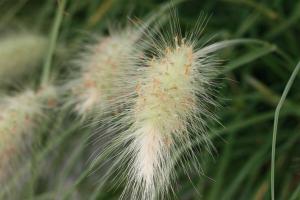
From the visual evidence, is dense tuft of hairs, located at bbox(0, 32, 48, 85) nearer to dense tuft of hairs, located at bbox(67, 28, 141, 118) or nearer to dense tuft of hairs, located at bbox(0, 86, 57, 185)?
dense tuft of hairs, located at bbox(0, 86, 57, 185)

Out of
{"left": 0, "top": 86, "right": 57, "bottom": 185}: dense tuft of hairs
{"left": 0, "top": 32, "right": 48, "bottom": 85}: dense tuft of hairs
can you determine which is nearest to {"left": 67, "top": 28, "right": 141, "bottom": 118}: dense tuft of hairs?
{"left": 0, "top": 86, "right": 57, "bottom": 185}: dense tuft of hairs

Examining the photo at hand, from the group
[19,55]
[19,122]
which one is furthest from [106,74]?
[19,55]

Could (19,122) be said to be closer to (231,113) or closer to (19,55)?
(19,55)

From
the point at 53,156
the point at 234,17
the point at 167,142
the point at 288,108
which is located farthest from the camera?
the point at 234,17

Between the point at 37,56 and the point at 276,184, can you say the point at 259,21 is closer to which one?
the point at 276,184

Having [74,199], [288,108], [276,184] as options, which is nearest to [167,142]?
[288,108]

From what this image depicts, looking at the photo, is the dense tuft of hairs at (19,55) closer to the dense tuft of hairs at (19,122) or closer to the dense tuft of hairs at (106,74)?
the dense tuft of hairs at (19,122)

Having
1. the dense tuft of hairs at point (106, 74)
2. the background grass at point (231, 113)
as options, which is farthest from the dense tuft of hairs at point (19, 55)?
the dense tuft of hairs at point (106, 74)
